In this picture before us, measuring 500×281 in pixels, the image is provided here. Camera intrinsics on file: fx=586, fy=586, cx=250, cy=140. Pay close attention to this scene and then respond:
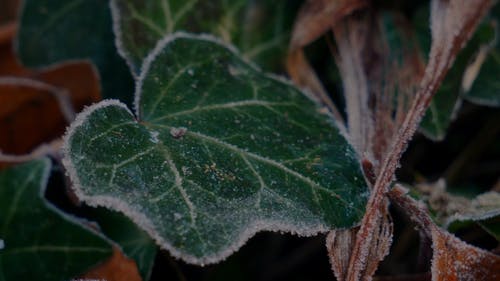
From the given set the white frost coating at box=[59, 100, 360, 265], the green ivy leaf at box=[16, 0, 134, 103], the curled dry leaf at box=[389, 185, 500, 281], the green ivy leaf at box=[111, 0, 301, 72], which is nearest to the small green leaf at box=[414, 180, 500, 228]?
the curled dry leaf at box=[389, 185, 500, 281]

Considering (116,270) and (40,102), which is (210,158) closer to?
(116,270)

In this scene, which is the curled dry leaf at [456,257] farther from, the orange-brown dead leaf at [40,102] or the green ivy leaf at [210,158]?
the orange-brown dead leaf at [40,102]

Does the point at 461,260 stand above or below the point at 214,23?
below

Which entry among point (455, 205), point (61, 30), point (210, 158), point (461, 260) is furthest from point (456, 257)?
point (61, 30)

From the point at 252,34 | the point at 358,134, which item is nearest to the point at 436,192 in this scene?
the point at 358,134

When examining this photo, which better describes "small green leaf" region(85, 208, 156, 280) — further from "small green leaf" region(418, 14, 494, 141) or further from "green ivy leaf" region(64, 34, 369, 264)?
"small green leaf" region(418, 14, 494, 141)
